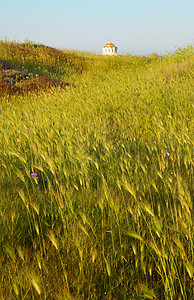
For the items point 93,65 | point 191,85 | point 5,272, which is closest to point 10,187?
point 5,272

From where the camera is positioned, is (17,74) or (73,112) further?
(17,74)

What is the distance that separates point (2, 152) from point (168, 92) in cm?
325

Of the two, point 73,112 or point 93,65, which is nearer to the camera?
point 73,112

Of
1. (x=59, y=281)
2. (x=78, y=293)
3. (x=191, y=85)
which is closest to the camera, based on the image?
(x=78, y=293)

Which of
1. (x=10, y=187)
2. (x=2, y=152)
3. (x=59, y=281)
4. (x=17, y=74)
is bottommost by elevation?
(x=59, y=281)

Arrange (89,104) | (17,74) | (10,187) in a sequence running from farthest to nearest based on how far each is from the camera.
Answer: (17,74) < (89,104) < (10,187)

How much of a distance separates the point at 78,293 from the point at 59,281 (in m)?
0.15

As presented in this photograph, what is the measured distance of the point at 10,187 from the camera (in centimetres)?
214

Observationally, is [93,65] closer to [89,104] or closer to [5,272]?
[89,104]

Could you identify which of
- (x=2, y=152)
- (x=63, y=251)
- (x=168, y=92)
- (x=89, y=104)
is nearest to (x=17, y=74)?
(x=89, y=104)

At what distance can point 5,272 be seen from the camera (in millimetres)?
1399

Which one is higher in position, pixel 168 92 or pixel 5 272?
pixel 168 92

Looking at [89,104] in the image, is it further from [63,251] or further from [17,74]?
[17,74]

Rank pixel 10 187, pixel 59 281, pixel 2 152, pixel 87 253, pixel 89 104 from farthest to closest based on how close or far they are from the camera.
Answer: pixel 89 104
pixel 2 152
pixel 10 187
pixel 87 253
pixel 59 281
